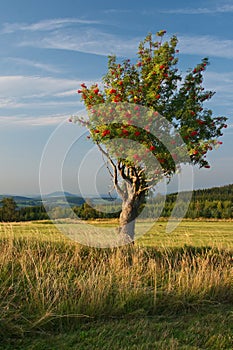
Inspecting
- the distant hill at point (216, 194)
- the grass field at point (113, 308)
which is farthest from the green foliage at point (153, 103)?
the distant hill at point (216, 194)

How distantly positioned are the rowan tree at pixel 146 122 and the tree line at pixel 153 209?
618 mm

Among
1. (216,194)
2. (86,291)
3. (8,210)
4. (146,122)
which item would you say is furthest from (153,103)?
(216,194)

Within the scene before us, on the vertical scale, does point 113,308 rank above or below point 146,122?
below

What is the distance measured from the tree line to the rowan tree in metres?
0.62

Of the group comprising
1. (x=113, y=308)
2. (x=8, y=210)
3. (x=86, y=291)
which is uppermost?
(x=8, y=210)

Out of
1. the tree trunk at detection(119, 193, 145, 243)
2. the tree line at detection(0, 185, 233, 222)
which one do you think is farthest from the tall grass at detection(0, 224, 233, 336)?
the tree line at detection(0, 185, 233, 222)

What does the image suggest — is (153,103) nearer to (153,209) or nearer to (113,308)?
(153,209)

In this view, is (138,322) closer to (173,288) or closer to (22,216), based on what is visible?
(173,288)

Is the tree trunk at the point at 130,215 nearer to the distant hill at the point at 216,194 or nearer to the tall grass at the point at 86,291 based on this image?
the tall grass at the point at 86,291

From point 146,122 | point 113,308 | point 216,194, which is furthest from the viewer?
point 216,194

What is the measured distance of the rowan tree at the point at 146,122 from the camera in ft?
34.6

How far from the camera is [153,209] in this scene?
38.7 ft

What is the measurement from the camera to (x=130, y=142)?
421 inches

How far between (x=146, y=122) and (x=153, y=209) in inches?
103
